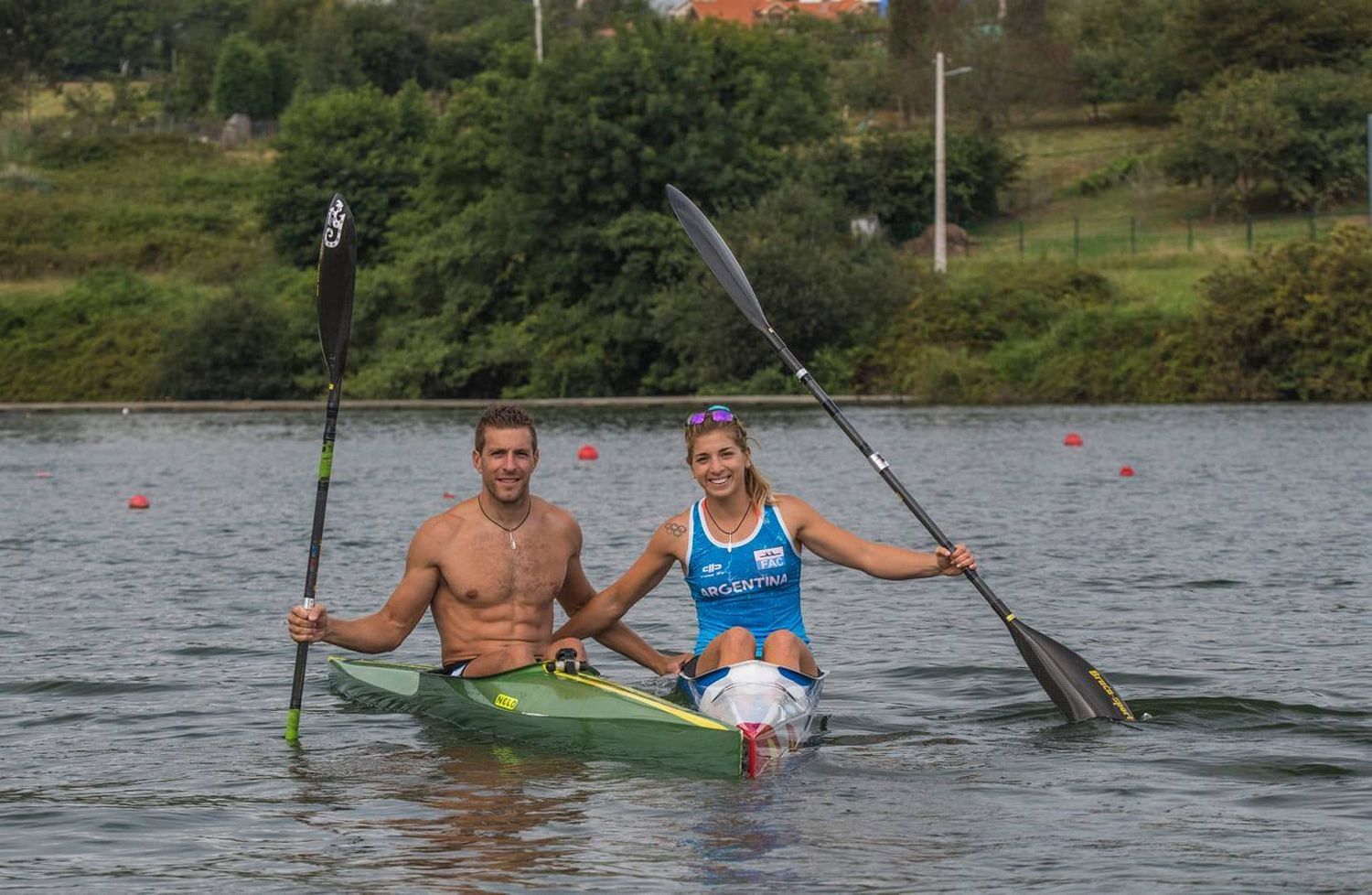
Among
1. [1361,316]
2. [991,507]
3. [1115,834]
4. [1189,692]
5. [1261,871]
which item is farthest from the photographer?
[1361,316]

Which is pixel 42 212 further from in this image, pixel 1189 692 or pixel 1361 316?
pixel 1189 692

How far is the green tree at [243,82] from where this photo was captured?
322 ft

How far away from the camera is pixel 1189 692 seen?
12273 mm

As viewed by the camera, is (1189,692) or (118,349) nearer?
(1189,692)

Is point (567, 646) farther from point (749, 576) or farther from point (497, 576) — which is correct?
point (749, 576)

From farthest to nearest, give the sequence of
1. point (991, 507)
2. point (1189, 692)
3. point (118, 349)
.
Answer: point (118, 349) < point (991, 507) < point (1189, 692)

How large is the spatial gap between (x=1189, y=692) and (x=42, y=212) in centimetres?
6930

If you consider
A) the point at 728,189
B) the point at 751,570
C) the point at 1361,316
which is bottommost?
the point at 751,570

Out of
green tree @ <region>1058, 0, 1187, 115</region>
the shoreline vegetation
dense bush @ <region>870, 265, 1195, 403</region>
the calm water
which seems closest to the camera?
the calm water

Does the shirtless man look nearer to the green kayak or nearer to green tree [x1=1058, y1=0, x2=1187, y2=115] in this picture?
the green kayak

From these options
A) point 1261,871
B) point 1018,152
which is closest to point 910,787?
point 1261,871

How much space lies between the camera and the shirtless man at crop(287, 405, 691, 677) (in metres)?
10.2

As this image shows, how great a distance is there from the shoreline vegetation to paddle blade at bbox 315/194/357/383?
122ft

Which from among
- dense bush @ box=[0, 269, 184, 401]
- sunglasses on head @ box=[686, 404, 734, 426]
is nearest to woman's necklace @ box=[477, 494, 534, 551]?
sunglasses on head @ box=[686, 404, 734, 426]
